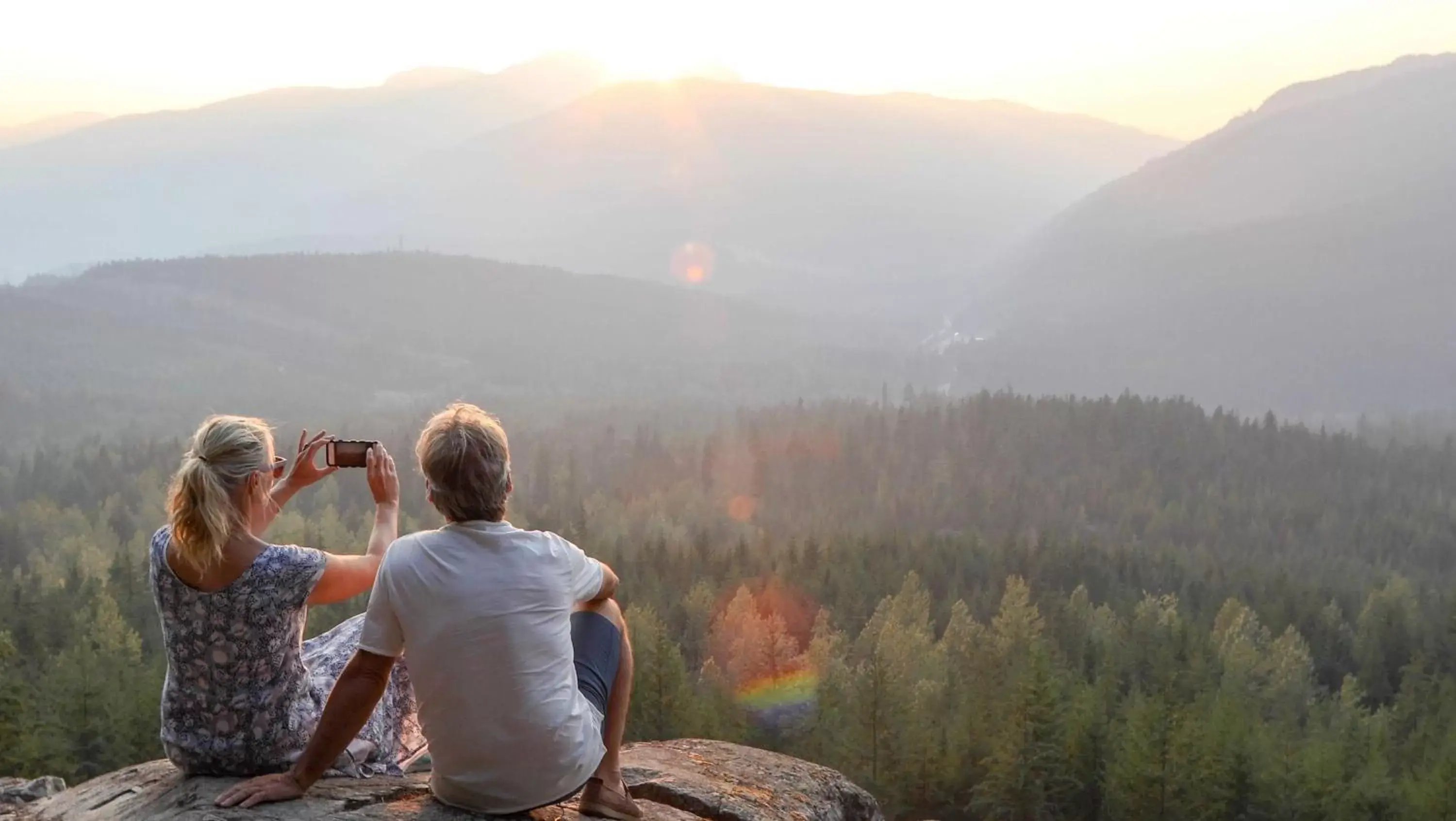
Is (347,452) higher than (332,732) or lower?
higher

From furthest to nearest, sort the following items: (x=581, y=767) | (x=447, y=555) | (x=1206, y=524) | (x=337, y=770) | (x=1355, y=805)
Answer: (x=1206, y=524)
(x=1355, y=805)
(x=337, y=770)
(x=581, y=767)
(x=447, y=555)

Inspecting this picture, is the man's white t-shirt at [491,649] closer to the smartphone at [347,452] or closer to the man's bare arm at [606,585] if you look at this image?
the man's bare arm at [606,585]

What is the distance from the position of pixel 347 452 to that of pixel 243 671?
1396 mm

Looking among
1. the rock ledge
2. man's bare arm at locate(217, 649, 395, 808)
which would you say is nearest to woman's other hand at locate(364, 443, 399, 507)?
man's bare arm at locate(217, 649, 395, 808)

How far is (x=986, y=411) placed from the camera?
147 m

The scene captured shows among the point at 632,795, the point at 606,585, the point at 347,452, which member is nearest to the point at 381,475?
the point at 347,452

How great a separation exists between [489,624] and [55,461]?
122615 mm

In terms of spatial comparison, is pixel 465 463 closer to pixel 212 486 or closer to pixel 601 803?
pixel 212 486

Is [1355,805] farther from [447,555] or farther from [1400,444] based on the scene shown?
[1400,444]

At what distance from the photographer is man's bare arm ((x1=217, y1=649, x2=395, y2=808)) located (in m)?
6.38

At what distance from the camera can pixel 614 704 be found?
23.9ft

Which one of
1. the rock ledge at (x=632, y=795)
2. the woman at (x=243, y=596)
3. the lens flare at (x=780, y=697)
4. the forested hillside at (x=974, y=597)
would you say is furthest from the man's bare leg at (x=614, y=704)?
the lens flare at (x=780, y=697)

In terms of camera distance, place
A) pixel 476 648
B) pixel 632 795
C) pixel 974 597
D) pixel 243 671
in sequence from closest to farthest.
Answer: pixel 476 648 < pixel 243 671 < pixel 632 795 < pixel 974 597

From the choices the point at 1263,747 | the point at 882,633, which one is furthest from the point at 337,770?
the point at 882,633
